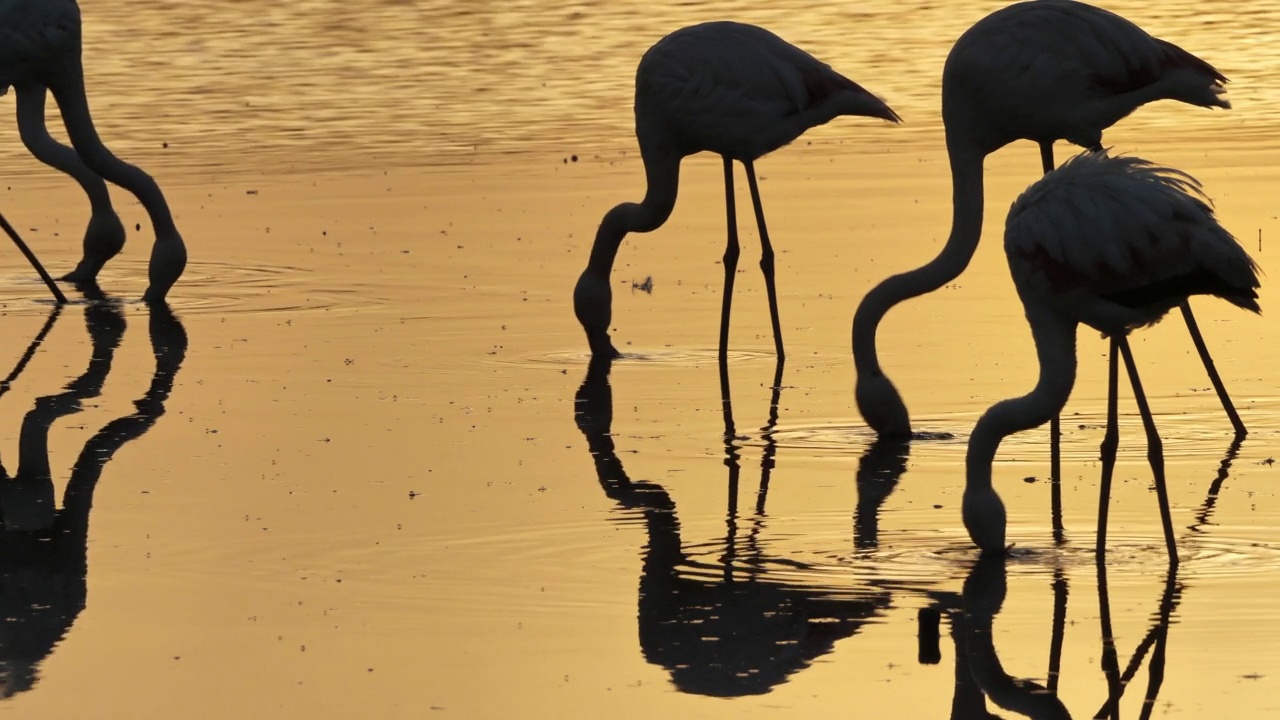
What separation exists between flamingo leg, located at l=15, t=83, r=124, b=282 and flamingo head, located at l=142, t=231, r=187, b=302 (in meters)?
0.85

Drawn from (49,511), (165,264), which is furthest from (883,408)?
(165,264)

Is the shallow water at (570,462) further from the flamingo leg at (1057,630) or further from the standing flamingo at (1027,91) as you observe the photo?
the standing flamingo at (1027,91)

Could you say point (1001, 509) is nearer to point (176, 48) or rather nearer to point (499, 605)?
point (499, 605)

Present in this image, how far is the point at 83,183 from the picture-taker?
14.3 meters

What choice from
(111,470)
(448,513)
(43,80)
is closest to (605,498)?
(448,513)

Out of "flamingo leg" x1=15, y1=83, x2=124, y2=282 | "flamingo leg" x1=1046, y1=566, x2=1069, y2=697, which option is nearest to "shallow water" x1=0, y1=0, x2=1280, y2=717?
"flamingo leg" x1=1046, y1=566, x2=1069, y2=697

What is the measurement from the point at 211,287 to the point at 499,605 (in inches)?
263

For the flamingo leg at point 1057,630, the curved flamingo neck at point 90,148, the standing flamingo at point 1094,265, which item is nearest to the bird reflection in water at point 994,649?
the flamingo leg at point 1057,630

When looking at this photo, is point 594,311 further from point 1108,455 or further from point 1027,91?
point 1108,455

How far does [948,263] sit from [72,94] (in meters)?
6.49

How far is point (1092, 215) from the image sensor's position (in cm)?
729

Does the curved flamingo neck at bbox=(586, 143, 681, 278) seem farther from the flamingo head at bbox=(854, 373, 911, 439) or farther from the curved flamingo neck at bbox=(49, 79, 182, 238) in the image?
the curved flamingo neck at bbox=(49, 79, 182, 238)

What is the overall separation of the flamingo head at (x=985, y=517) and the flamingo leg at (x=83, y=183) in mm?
7747

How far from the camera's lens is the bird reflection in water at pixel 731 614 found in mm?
6379
